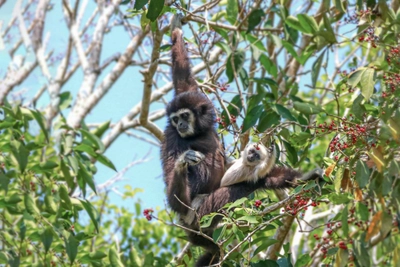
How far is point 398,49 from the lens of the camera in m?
5.58

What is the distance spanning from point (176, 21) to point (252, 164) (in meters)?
1.94

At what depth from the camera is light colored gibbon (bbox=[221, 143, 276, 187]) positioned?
6.81 meters

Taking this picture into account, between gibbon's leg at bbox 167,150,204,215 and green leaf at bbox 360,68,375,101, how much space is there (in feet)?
6.86

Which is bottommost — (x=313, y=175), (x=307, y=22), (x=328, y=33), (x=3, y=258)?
(x=313, y=175)

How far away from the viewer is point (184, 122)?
756cm

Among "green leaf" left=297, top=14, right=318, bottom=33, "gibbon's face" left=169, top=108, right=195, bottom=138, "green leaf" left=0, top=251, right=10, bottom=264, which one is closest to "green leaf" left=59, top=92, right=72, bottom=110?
"gibbon's face" left=169, top=108, right=195, bottom=138

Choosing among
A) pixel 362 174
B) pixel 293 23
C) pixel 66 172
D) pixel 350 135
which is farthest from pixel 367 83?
pixel 66 172

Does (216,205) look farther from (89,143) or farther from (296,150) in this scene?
(89,143)

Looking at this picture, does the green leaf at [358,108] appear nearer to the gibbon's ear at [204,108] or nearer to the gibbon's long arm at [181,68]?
the gibbon's ear at [204,108]

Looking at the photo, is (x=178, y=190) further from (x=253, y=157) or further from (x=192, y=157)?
(x=253, y=157)

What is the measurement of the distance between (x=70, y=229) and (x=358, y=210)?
4.02 meters

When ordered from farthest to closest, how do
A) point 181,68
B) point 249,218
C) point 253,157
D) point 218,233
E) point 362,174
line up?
point 181,68 → point 253,157 → point 218,233 → point 249,218 → point 362,174

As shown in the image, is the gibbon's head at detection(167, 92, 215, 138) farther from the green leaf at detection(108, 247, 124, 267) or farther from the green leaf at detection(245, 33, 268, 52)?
the green leaf at detection(108, 247, 124, 267)

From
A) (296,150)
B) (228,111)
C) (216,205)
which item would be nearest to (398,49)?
(296,150)
